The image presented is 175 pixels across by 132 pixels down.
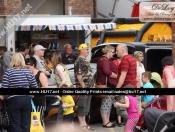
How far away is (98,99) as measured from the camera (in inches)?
404

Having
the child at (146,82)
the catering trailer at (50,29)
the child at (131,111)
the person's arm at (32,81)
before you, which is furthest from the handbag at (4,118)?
the catering trailer at (50,29)

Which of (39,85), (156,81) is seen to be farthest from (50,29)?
(156,81)

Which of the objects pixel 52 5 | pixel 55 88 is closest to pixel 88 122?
pixel 55 88

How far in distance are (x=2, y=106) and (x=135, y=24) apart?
6236 millimetres

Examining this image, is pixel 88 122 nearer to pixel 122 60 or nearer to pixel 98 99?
pixel 98 99

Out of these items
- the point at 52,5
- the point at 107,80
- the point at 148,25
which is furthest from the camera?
the point at 52,5

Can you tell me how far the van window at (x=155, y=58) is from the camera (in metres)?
10.8

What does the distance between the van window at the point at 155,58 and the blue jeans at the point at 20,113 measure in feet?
10.5

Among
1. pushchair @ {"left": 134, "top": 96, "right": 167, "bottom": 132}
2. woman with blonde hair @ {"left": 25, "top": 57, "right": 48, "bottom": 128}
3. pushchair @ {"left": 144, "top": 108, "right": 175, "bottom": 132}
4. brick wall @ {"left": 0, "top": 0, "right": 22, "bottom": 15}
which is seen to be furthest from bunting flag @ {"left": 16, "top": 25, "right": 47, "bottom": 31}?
pushchair @ {"left": 144, "top": 108, "right": 175, "bottom": 132}

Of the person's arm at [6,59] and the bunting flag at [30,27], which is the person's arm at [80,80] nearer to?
the person's arm at [6,59]

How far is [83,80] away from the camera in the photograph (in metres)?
9.67

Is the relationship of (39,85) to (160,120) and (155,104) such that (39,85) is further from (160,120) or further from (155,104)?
(160,120)

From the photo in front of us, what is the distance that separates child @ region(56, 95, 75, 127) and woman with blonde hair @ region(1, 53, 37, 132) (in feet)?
2.93

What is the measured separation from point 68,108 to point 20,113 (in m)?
1.13
